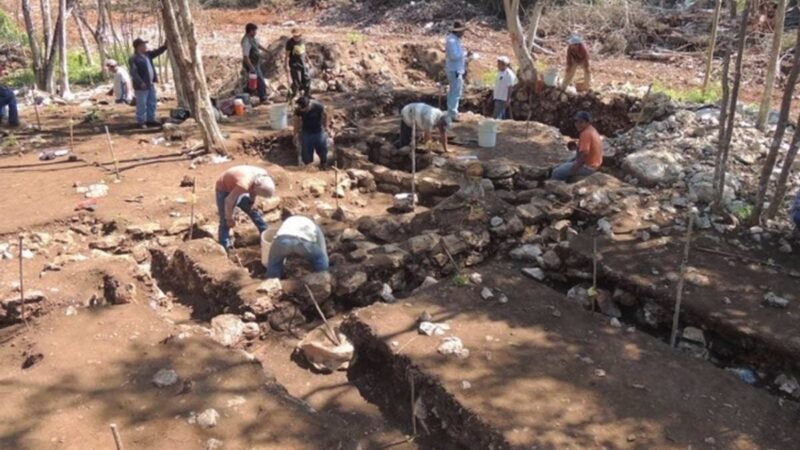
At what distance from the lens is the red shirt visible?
11.4 metres

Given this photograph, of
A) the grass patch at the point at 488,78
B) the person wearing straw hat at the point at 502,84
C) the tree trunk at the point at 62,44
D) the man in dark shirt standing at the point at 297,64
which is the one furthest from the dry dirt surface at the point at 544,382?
the tree trunk at the point at 62,44

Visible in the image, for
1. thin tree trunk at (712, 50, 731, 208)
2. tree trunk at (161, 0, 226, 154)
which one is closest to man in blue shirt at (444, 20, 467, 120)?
tree trunk at (161, 0, 226, 154)

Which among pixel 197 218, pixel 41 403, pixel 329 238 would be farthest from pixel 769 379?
pixel 197 218

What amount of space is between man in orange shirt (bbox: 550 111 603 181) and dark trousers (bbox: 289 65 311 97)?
5.05 meters

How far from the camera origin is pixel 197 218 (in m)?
7.51

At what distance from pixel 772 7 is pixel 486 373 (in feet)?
52.2

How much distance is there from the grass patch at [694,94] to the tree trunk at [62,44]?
11.6 meters

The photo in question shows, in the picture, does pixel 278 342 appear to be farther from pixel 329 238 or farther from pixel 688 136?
pixel 688 136

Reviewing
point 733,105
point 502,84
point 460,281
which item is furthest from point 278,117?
point 733,105

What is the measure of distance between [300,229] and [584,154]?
154 inches

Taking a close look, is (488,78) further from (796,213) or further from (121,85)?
(796,213)

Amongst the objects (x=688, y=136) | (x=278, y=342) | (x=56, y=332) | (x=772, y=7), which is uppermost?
(x=772, y=7)

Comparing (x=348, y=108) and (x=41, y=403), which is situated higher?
(x=348, y=108)

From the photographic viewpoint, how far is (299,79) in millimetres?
11469
